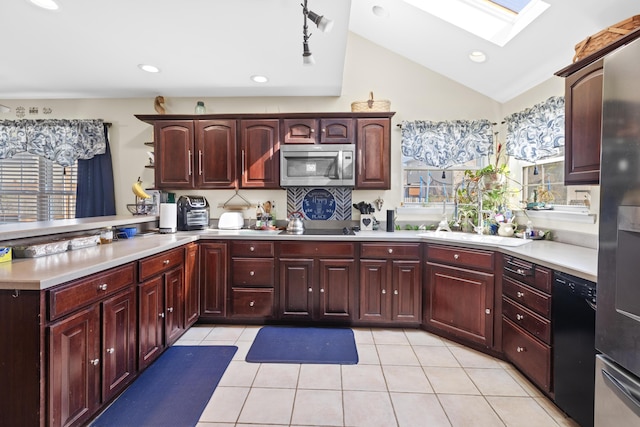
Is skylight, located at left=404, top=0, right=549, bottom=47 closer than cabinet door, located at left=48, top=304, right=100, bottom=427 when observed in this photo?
No

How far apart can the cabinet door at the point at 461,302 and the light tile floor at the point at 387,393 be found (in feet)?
0.59

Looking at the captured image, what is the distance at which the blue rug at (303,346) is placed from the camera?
2.33 meters

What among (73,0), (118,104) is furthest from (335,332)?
(118,104)

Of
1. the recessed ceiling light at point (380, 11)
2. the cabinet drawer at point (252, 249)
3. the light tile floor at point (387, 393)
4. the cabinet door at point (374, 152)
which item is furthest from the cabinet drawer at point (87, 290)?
the recessed ceiling light at point (380, 11)

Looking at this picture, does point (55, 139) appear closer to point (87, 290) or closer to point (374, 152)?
point (87, 290)

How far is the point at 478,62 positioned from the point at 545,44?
65 cm

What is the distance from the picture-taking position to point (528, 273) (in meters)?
2.01

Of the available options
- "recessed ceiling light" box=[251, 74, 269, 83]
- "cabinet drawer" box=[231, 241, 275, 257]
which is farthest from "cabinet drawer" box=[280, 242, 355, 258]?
"recessed ceiling light" box=[251, 74, 269, 83]

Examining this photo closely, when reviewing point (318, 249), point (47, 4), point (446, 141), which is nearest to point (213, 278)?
point (318, 249)

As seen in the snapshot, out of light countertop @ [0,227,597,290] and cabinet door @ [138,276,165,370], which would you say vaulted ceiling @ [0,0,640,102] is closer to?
light countertop @ [0,227,597,290]

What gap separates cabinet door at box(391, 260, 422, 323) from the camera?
283 cm

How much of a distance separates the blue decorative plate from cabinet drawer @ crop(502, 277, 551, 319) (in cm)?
184

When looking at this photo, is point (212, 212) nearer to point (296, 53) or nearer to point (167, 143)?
point (167, 143)

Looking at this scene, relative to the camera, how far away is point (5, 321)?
132 cm
